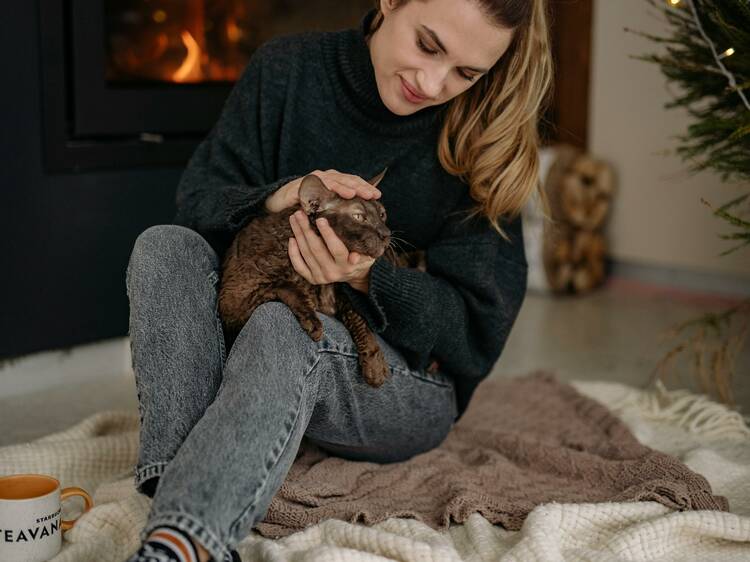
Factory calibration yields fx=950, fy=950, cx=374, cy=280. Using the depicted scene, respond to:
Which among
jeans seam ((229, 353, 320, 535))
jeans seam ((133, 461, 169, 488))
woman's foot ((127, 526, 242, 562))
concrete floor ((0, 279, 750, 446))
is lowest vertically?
concrete floor ((0, 279, 750, 446))

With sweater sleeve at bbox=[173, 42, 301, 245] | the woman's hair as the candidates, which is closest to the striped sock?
sweater sleeve at bbox=[173, 42, 301, 245]

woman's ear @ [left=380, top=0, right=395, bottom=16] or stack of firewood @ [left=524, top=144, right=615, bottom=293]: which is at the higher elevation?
woman's ear @ [left=380, top=0, right=395, bottom=16]

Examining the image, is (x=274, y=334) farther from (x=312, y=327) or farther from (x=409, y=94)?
(x=409, y=94)

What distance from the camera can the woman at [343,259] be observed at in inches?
52.2

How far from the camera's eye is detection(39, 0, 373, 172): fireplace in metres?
2.42

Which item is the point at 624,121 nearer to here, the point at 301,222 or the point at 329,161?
the point at 329,161

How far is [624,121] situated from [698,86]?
1818mm

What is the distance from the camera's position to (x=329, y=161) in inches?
71.6

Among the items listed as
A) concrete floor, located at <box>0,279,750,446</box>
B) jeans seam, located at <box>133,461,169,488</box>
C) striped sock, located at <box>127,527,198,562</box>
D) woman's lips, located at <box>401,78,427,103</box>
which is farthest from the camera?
concrete floor, located at <box>0,279,750,446</box>

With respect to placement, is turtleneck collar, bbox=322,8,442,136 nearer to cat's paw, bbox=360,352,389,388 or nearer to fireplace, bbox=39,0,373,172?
cat's paw, bbox=360,352,389,388

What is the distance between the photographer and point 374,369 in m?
1.59

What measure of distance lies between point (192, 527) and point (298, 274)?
528 mm

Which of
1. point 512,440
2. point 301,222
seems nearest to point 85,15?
point 301,222

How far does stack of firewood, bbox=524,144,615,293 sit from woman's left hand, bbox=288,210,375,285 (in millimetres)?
2343
